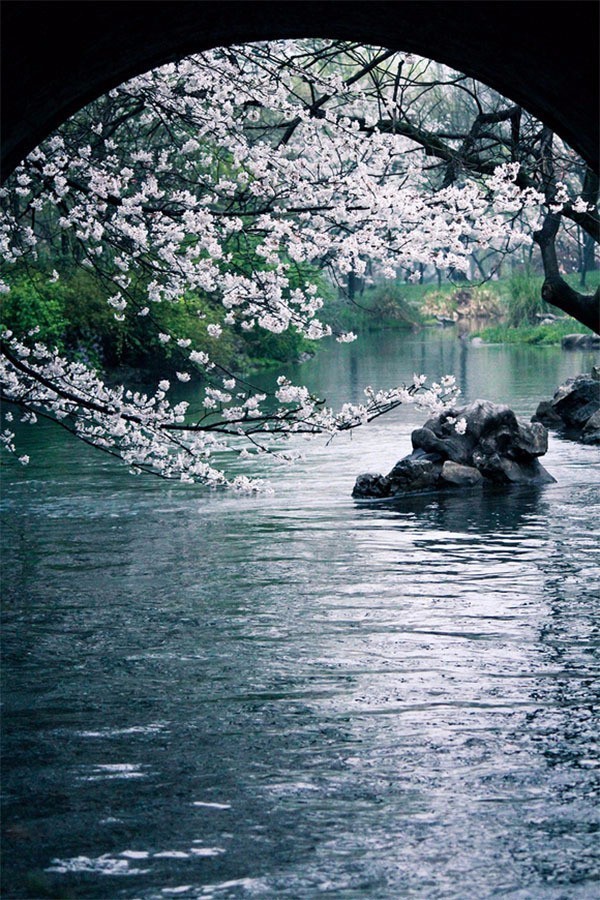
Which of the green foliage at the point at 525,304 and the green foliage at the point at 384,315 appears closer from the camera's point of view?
the green foliage at the point at 525,304

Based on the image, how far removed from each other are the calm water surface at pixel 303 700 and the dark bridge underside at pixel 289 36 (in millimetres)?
3485

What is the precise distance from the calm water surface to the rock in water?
4.86 feet

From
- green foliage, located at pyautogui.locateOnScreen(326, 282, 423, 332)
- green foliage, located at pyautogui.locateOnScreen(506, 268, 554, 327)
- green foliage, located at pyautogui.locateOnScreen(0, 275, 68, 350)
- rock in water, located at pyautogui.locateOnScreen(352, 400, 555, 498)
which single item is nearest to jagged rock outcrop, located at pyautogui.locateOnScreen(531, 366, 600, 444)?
rock in water, located at pyautogui.locateOnScreen(352, 400, 555, 498)

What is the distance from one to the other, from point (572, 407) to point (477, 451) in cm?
848

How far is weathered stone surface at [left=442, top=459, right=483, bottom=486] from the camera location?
20.4 metres

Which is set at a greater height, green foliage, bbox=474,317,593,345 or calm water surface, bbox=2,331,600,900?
green foliage, bbox=474,317,593,345

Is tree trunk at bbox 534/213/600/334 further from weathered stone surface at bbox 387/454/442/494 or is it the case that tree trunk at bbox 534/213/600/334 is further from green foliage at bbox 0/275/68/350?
green foliage at bbox 0/275/68/350

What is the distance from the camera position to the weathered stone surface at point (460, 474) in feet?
66.9

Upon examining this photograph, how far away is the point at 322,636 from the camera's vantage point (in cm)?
1115

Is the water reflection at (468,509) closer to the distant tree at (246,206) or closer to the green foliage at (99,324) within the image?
the distant tree at (246,206)

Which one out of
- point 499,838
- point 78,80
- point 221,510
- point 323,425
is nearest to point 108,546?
point 221,510

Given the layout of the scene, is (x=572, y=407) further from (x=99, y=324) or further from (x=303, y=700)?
(x=303, y=700)

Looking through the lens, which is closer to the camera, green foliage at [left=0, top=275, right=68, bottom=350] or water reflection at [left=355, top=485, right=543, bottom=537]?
water reflection at [left=355, top=485, right=543, bottom=537]

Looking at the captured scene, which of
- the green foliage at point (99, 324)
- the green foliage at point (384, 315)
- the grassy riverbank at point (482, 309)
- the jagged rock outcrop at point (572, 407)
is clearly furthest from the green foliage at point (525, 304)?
the jagged rock outcrop at point (572, 407)
